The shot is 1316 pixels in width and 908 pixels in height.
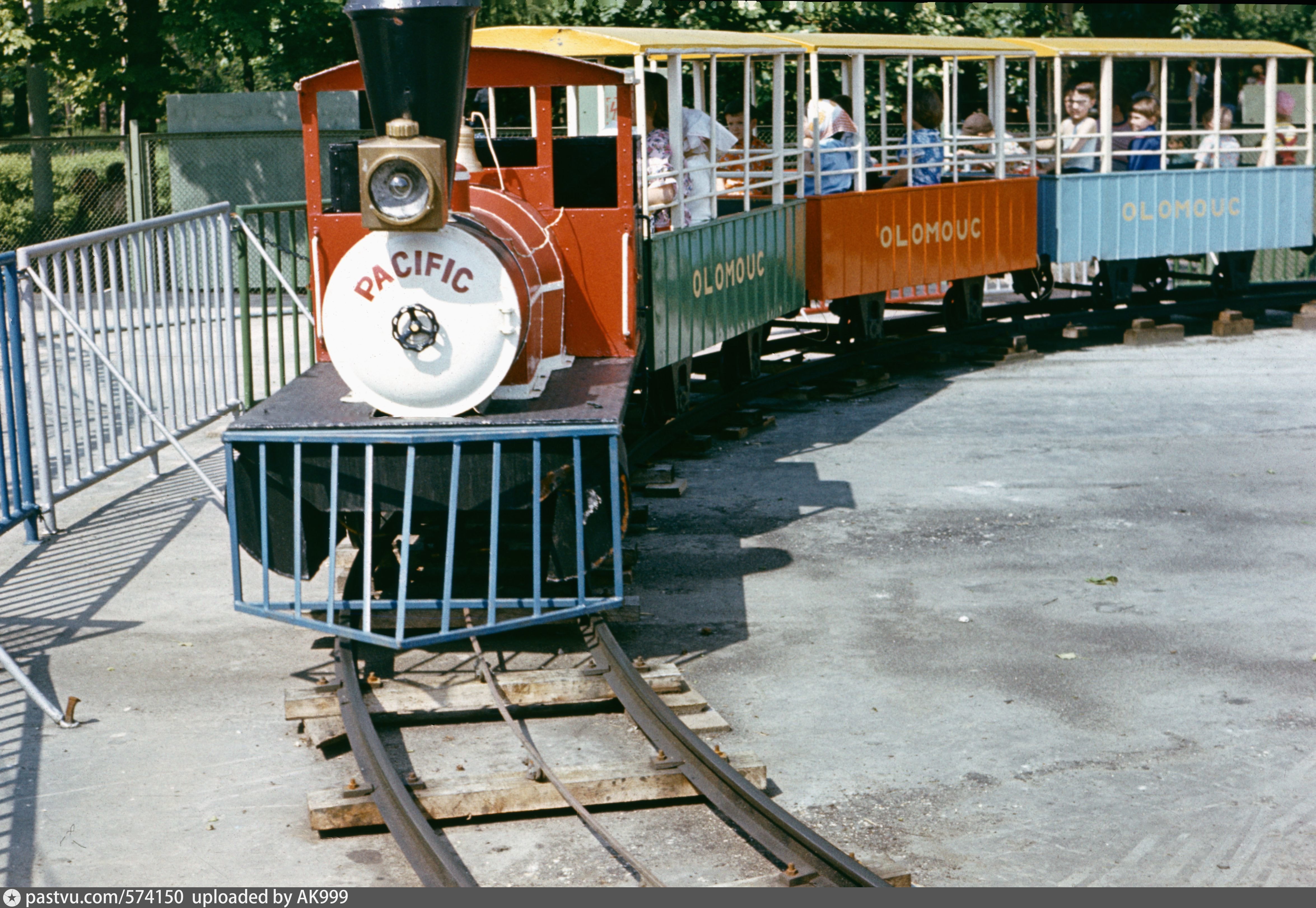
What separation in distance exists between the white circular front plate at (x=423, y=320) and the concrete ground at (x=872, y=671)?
4.36 feet

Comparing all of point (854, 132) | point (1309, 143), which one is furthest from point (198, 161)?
point (1309, 143)

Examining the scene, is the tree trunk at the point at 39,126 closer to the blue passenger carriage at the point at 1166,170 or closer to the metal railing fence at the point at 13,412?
the metal railing fence at the point at 13,412

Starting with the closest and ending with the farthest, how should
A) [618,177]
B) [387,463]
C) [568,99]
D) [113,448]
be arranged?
[387,463] < [618,177] < [113,448] < [568,99]

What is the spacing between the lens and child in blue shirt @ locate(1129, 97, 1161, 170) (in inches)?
672

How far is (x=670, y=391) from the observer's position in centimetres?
1134

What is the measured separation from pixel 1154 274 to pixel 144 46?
523 inches

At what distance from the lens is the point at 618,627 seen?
23.9 feet

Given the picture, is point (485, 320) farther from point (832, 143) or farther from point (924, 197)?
point (924, 197)

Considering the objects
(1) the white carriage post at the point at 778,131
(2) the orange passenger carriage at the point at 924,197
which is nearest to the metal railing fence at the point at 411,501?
(1) the white carriage post at the point at 778,131

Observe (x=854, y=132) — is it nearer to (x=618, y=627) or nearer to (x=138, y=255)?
(x=138, y=255)

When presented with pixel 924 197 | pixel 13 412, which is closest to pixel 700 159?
pixel 924 197

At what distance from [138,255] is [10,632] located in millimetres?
3503

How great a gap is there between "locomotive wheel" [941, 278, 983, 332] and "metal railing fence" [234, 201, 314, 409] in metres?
6.43

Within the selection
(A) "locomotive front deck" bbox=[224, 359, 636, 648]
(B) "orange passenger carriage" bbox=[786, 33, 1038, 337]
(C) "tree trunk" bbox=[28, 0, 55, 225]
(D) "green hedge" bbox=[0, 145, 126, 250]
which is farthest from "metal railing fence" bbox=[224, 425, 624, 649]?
(D) "green hedge" bbox=[0, 145, 126, 250]
